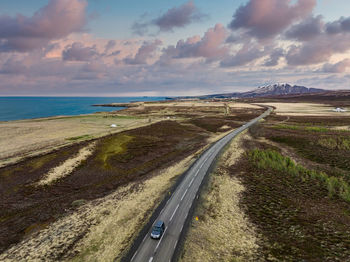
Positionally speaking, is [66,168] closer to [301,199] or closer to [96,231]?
[96,231]

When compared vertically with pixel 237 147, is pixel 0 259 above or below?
below

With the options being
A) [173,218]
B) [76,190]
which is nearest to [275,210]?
[173,218]

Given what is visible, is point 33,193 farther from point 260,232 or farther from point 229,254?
point 260,232

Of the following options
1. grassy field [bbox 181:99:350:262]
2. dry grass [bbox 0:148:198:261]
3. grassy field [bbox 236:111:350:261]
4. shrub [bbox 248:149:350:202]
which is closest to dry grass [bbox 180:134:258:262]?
grassy field [bbox 181:99:350:262]

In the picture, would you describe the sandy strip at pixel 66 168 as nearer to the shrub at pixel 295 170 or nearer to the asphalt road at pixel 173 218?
the asphalt road at pixel 173 218

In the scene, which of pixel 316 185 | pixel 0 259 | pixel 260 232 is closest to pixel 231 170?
pixel 316 185
